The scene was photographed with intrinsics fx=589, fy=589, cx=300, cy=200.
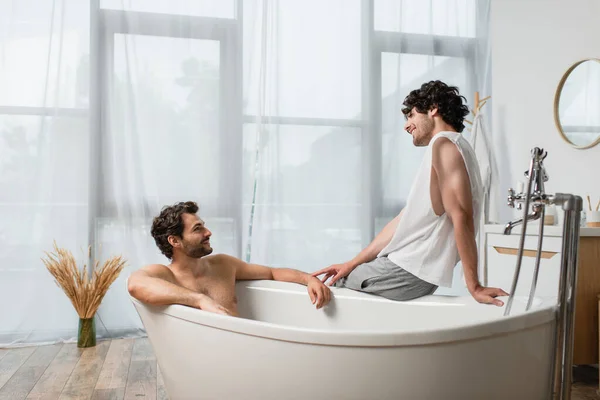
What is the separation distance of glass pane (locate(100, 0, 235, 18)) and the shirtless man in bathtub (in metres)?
1.77

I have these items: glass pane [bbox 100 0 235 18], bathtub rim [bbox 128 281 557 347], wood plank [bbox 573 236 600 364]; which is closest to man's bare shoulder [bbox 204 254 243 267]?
bathtub rim [bbox 128 281 557 347]

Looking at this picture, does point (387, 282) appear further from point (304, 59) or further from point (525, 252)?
point (304, 59)

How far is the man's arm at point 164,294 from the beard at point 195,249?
10.4 inches

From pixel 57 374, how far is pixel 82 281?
63 cm

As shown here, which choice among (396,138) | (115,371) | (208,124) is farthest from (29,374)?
(396,138)

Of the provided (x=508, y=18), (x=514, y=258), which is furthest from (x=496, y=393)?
(x=508, y=18)

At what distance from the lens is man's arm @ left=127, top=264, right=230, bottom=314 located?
75.4 inches

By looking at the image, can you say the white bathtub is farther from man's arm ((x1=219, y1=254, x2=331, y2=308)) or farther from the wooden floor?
the wooden floor

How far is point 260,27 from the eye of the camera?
372cm

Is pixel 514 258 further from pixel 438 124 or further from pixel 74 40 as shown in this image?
pixel 74 40

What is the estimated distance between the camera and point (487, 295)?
207 centimetres

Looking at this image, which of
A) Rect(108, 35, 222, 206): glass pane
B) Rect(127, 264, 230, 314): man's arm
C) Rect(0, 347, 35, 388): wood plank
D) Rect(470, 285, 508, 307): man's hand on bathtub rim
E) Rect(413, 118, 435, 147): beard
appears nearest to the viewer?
Rect(127, 264, 230, 314): man's arm

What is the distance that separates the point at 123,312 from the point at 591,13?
10.1 feet

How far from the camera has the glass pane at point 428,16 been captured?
3.92 m
